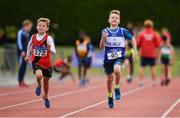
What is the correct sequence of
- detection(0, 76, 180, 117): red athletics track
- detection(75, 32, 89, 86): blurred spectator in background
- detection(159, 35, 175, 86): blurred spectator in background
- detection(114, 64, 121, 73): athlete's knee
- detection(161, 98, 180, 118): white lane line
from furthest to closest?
1. detection(75, 32, 89, 86): blurred spectator in background
2. detection(159, 35, 175, 86): blurred spectator in background
3. detection(114, 64, 121, 73): athlete's knee
4. detection(0, 76, 180, 117): red athletics track
5. detection(161, 98, 180, 118): white lane line

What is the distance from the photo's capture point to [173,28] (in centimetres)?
5812

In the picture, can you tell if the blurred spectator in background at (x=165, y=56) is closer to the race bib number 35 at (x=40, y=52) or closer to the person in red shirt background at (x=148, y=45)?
the person in red shirt background at (x=148, y=45)

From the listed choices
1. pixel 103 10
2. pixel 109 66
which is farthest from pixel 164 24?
pixel 109 66

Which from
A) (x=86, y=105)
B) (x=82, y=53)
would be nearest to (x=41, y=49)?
(x=86, y=105)

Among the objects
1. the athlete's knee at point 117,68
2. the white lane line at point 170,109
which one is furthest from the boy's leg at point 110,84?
the white lane line at point 170,109

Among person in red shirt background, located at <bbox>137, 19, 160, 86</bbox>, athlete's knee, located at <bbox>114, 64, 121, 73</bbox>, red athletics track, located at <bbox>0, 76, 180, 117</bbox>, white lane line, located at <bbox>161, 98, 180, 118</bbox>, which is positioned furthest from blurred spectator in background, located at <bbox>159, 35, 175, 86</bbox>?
athlete's knee, located at <bbox>114, 64, 121, 73</bbox>

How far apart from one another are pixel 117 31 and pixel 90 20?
133 feet

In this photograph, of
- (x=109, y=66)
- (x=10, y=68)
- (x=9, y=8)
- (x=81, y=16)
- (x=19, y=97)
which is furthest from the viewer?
(x=81, y=16)

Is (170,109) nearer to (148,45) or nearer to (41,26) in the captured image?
(41,26)

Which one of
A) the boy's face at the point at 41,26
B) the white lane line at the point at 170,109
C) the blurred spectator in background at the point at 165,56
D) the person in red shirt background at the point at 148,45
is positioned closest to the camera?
the white lane line at the point at 170,109

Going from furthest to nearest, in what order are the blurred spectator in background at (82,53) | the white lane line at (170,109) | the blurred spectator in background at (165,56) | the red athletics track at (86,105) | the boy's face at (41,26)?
the blurred spectator in background at (82,53) → the blurred spectator in background at (165,56) → the boy's face at (41,26) → the red athletics track at (86,105) → the white lane line at (170,109)

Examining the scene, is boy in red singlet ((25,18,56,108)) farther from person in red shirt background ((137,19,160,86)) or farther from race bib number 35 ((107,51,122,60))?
person in red shirt background ((137,19,160,86))

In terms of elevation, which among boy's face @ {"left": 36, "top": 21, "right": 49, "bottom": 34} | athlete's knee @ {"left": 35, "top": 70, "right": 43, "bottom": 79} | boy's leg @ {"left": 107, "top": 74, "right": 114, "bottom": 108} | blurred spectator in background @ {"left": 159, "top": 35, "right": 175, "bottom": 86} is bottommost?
blurred spectator in background @ {"left": 159, "top": 35, "right": 175, "bottom": 86}

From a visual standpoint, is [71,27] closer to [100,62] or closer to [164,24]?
[164,24]
